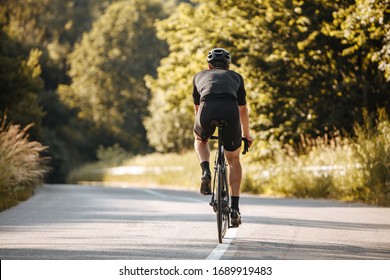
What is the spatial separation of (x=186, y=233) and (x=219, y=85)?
7.01 ft

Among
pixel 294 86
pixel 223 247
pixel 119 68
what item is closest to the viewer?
pixel 223 247

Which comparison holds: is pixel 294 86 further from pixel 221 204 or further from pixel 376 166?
pixel 221 204

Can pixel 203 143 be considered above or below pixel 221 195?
above

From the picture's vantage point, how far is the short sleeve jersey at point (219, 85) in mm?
10578

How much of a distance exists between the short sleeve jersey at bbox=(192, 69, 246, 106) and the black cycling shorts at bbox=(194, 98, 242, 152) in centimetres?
7

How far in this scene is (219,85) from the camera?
10.6 metres

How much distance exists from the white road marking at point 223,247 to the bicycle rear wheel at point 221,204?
Result: 0.11 m

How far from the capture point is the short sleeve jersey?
10578mm

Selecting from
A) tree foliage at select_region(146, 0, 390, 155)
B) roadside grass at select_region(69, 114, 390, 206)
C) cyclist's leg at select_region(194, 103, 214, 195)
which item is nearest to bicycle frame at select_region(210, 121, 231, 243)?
cyclist's leg at select_region(194, 103, 214, 195)

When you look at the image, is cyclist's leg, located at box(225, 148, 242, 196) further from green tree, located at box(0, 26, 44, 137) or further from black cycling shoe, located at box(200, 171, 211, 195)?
green tree, located at box(0, 26, 44, 137)

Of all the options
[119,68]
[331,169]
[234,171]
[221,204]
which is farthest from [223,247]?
[119,68]

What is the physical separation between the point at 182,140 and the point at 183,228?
48.9m

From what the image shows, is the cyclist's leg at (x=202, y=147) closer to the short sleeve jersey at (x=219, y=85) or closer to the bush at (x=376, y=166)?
the short sleeve jersey at (x=219, y=85)
